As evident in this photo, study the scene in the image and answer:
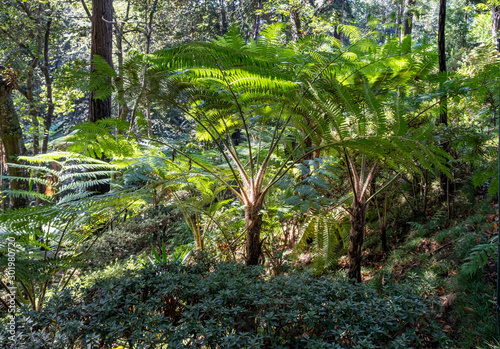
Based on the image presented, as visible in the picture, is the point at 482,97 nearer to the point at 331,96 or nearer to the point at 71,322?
the point at 331,96

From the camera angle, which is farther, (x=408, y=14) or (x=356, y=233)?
(x=408, y=14)

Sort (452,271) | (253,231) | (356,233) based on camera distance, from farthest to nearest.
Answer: (452,271) < (356,233) < (253,231)

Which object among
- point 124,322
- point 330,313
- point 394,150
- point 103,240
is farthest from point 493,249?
point 103,240

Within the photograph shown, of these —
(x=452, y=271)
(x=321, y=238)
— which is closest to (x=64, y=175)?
(x=321, y=238)

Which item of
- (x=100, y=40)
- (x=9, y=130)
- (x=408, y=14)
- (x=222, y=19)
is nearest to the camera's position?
(x=100, y=40)

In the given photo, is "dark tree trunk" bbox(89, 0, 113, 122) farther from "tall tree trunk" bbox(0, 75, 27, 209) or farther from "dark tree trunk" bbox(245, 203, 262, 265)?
"dark tree trunk" bbox(245, 203, 262, 265)

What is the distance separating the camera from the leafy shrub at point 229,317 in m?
1.49

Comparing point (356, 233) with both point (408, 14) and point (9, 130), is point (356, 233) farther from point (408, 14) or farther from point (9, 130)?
point (9, 130)

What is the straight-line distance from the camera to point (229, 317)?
1658 mm

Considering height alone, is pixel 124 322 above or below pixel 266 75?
below

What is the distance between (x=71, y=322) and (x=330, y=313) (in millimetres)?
1339

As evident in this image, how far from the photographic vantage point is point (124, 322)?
165cm

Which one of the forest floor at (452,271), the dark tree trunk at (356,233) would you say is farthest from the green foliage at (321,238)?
the forest floor at (452,271)

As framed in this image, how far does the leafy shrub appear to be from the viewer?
149 cm
